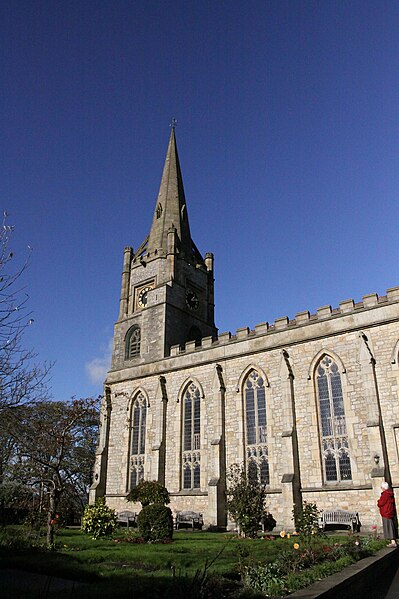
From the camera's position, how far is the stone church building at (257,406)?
19.4 m

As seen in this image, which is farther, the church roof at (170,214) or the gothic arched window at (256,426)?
the church roof at (170,214)

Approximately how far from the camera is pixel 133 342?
32250 mm

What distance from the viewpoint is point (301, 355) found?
22219mm

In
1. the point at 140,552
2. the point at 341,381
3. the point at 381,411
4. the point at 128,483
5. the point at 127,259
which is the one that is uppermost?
the point at 127,259

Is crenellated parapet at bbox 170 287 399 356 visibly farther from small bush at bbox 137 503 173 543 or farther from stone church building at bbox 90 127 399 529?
small bush at bbox 137 503 173 543

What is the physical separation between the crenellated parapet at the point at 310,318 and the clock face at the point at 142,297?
307 inches

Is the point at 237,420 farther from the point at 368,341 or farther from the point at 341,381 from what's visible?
the point at 368,341

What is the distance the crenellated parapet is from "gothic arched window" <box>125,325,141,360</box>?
579 centimetres

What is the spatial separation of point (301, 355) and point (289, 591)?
15.8m

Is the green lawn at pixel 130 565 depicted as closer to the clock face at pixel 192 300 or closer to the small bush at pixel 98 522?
the small bush at pixel 98 522

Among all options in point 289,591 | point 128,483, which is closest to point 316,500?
point 128,483

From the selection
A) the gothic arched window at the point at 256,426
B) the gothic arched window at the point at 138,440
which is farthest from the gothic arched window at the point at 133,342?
the gothic arched window at the point at 256,426

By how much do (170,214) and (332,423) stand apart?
2243 centimetres

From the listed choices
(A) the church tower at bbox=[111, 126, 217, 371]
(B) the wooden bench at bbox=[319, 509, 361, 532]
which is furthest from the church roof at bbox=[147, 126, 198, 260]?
(B) the wooden bench at bbox=[319, 509, 361, 532]
